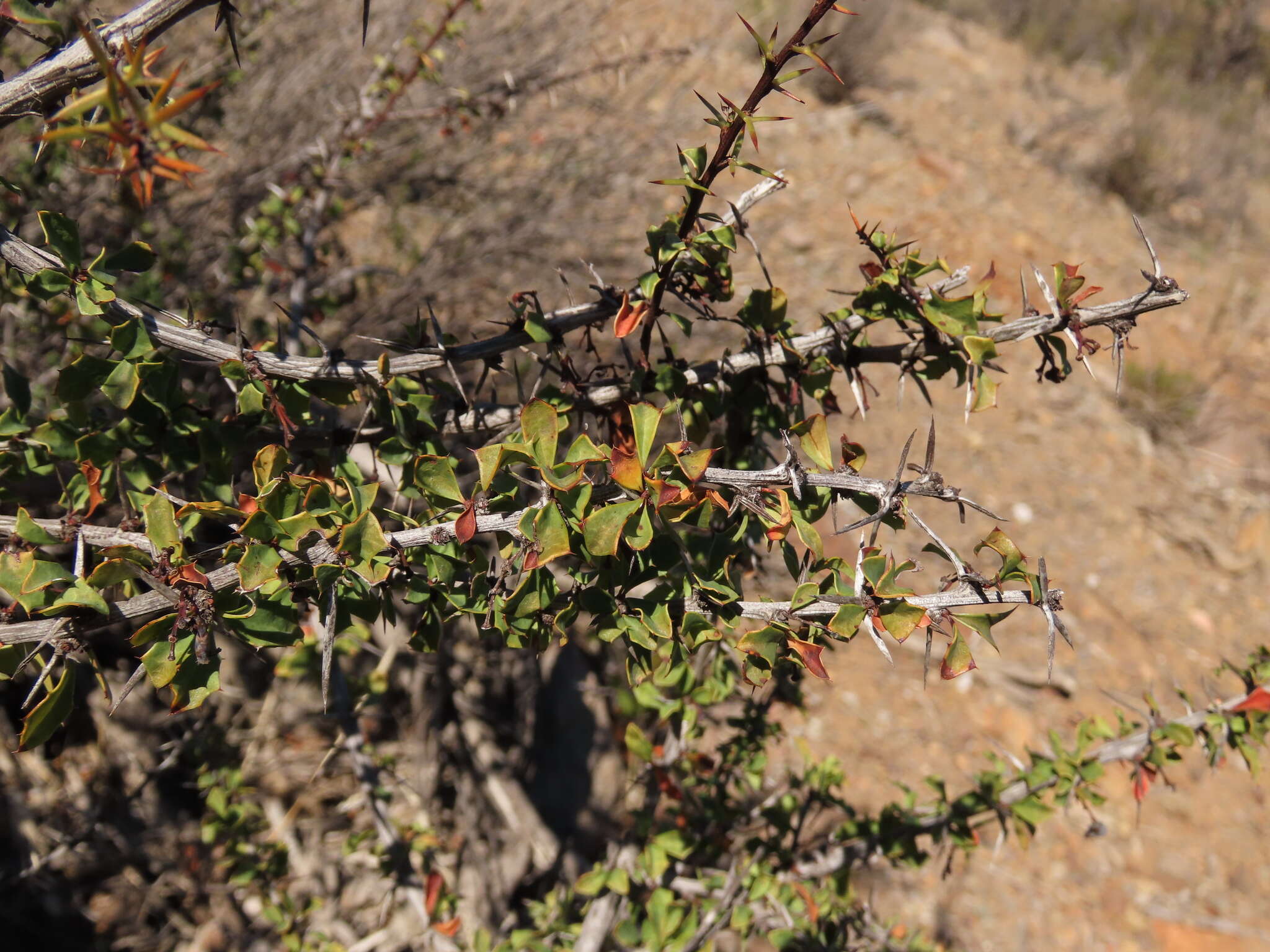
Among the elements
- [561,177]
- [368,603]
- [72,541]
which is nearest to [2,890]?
[72,541]

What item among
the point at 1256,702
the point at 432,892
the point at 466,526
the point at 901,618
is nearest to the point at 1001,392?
the point at 1256,702

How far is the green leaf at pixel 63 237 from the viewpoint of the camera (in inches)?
36.3

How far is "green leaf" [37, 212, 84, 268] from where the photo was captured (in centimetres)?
92

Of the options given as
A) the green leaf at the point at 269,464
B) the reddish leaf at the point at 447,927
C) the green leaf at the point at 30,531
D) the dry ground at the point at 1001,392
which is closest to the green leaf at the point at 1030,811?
the dry ground at the point at 1001,392

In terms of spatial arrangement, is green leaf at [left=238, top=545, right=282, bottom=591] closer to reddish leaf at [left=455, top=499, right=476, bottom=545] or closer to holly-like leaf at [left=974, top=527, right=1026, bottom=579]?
reddish leaf at [left=455, top=499, right=476, bottom=545]

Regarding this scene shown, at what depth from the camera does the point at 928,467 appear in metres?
0.92

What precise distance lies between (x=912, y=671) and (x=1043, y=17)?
9.94 m

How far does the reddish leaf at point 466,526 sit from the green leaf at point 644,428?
20 cm

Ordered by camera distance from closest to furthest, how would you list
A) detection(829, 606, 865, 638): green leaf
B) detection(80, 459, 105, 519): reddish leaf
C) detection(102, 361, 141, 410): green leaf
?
detection(829, 606, 865, 638): green leaf < detection(102, 361, 141, 410): green leaf < detection(80, 459, 105, 519): reddish leaf

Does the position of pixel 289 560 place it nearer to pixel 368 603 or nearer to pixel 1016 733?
pixel 368 603

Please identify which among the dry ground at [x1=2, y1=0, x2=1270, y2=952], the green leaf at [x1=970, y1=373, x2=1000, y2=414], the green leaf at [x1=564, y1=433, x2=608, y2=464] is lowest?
the dry ground at [x1=2, y1=0, x2=1270, y2=952]

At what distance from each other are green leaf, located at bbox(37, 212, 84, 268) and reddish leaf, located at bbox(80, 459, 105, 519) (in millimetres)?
325

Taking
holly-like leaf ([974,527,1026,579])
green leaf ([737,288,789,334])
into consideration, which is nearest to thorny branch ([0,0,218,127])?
green leaf ([737,288,789,334])

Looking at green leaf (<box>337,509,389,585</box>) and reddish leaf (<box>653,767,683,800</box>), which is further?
reddish leaf (<box>653,767,683,800</box>)
